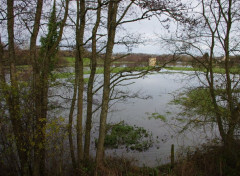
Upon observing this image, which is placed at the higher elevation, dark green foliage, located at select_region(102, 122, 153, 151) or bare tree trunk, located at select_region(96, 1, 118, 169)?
bare tree trunk, located at select_region(96, 1, 118, 169)

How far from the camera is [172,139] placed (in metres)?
12.9

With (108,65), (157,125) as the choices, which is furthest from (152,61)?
(157,125)

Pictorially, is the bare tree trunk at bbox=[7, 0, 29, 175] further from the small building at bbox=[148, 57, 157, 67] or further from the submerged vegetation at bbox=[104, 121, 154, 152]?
the submerged vegetation at bbox=[104, 121, 154, 152]

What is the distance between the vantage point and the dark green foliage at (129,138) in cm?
1212

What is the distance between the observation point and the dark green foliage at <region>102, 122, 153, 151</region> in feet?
39.8

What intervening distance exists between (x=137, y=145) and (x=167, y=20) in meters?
8.66

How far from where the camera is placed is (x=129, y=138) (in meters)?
12.9

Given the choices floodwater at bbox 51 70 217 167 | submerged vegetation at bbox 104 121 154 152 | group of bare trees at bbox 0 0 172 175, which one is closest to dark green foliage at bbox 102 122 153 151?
submerged vegetation at bbox 104 121 154 152

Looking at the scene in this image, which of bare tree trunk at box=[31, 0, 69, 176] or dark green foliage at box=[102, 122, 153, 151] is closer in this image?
bare tree trunk at box=[31, 0, 69, 176]

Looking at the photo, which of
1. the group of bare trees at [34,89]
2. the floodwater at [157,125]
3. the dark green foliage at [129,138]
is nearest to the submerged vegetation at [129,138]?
the dark green foliage at [129,138]

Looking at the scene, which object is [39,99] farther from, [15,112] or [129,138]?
[129,138]

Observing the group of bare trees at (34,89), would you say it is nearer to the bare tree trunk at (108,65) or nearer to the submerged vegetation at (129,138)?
the bare tree trunk at (108,65)

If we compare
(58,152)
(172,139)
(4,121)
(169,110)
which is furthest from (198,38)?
(169,110)

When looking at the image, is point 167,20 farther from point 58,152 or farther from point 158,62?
point 58,152
